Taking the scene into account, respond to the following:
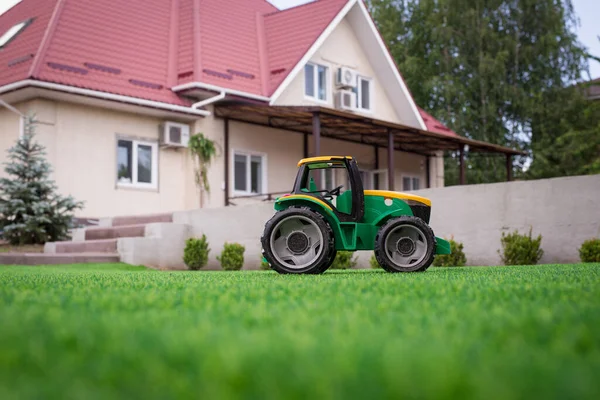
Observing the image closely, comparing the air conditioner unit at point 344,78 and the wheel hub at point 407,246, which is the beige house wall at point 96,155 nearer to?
the air conditioner unit at point 344,78

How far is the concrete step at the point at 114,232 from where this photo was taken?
14992 millimetres

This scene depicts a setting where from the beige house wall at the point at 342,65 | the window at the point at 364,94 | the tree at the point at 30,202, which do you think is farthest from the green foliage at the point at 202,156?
the window at the point at 364,94

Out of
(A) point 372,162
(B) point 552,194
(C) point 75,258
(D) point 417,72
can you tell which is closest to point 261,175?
(A) point 372,162

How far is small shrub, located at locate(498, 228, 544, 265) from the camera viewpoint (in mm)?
11086

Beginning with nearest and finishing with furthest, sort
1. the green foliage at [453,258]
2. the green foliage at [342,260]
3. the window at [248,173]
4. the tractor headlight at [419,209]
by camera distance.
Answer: the tractor headlight at [419,209]
the green foliage at [453,258]
the green foliage at [342,260]
the window at [248,173]

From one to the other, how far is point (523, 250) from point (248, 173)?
1083 centimetres

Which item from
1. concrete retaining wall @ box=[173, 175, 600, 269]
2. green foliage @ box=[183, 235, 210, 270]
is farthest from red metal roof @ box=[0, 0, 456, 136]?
concrete retaining wall @ box=[173, 175, 600, 269]

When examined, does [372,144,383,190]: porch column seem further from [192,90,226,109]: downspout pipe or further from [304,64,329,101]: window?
[192,90,226,109]: downspout pipe

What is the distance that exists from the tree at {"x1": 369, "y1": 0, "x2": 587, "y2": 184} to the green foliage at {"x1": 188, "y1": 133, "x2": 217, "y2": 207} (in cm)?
1729

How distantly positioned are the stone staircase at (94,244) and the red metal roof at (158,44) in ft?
10.7

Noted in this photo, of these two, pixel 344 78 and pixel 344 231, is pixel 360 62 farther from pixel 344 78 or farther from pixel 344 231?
pixel 344 231

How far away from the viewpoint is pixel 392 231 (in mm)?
7551

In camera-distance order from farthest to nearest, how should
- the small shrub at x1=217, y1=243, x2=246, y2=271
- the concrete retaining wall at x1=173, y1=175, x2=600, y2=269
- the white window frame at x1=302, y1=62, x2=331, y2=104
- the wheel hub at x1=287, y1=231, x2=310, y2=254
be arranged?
1. the white window frame at x1=302, y1=62, x2=331, y2=104
2. the small shrub at x1=217, y1=243, x2=246, y2=271
3. the concrete retaining wall at x1=173, y1=175, x2=600, y2=269
4. the wheel hub at x1=287, y1=231, x2=310, y2=254

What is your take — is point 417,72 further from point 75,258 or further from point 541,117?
point 75,258
